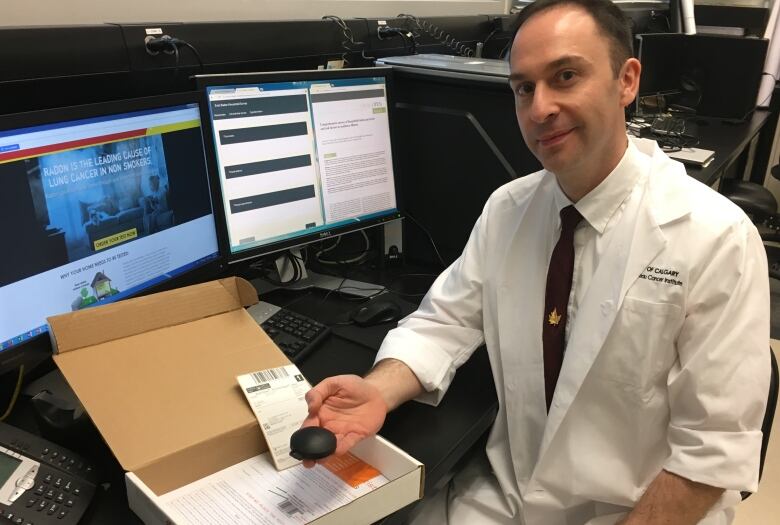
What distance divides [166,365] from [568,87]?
0.78 m

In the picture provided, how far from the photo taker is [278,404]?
911 mm

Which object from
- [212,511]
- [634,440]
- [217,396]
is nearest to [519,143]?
[634,440]

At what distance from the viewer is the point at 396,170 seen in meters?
1.56

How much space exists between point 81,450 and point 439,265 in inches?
39.2

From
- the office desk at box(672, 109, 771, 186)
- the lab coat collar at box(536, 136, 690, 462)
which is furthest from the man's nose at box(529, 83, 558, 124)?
the office desk at box(672, 109, 771, 186)

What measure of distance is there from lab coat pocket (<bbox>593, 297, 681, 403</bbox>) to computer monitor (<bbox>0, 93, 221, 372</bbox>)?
799mm

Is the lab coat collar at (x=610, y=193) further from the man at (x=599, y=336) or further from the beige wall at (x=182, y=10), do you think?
the beige wall at (x=182, y=10)

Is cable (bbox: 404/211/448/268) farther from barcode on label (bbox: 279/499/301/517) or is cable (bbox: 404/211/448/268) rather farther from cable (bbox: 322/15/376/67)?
barcode on label (bbox: 279/499/301/517)

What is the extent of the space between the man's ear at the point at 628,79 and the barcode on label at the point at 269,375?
73cm

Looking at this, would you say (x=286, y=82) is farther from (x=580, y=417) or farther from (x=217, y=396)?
(x=580, y=417)

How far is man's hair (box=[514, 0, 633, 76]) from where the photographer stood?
3.31 ft

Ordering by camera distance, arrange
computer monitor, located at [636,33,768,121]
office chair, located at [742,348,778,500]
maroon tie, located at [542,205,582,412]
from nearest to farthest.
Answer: office chair, located at [742,348,778,500]
maroon tie, located at [542,205,582,412]
computer monitor, located at [636,33,768,121]

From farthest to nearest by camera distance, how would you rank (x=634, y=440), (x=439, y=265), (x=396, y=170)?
(x=439, y=265) → (x=396, y=170) → (x=634, y=440)

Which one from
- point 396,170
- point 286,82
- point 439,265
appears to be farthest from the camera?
point 439,265
